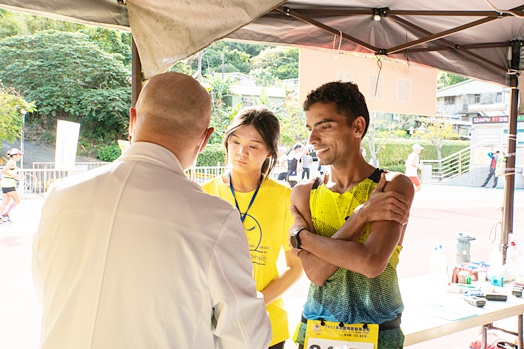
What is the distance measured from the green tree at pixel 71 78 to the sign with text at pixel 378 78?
2431cm

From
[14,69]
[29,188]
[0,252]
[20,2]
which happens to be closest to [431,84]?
[20,2]

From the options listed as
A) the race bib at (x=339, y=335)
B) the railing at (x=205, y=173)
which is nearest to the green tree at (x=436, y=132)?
the railing at (x=205, y=173)

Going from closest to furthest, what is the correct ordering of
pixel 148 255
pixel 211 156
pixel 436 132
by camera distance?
pixel 148 255 < pixel 211 156 < pixel 436 132

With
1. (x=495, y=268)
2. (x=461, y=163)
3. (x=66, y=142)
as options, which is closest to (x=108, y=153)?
(x=66, y=142)

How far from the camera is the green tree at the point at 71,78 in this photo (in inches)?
1030

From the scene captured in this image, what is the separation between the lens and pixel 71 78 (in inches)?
1046

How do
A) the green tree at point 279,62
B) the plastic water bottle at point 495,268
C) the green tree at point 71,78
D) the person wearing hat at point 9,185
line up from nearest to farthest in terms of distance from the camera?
the plastic water bottle at point 495,268 → the person wearing hat at point 9,185 → the green tree at point 71,78 → the green tree at point 279,62

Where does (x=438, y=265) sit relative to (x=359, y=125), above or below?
below

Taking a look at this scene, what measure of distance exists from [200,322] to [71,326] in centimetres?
29

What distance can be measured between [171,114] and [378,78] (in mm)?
2476

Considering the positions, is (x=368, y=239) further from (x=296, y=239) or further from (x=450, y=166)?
(x=450, y=166)

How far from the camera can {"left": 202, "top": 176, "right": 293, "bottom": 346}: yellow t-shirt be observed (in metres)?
1.94

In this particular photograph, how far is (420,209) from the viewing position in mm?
14594

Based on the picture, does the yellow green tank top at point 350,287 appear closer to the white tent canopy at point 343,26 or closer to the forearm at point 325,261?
the forearm at point 325,261
